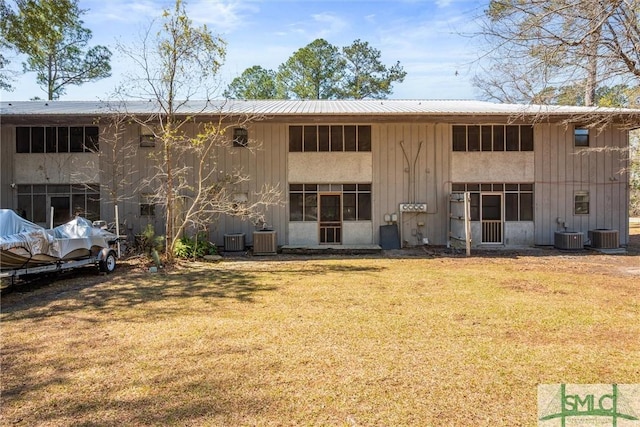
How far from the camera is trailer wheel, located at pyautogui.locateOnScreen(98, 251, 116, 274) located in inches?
393

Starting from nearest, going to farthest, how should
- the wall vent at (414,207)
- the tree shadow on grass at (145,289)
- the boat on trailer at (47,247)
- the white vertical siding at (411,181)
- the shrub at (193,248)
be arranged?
1. the tree shadow on grass at (145,289)
2. the boat on trailer at (47,247)
3. the shrub at (193,248)
4. the wall vent at (414,207)
5. the white vertical siding at (411,181)

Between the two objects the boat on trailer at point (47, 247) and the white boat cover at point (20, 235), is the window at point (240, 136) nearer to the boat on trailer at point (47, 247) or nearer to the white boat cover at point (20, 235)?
the boat on trailer at point (47, 247)

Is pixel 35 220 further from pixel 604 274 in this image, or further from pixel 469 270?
pixel 604 274

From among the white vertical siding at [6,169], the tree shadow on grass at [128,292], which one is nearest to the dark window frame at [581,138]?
the tree shadow on grass at [128,292]

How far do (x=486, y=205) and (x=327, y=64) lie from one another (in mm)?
24497

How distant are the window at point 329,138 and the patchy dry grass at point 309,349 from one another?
729 centimetres

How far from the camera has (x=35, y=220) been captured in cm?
1489

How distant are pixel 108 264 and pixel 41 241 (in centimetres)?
222

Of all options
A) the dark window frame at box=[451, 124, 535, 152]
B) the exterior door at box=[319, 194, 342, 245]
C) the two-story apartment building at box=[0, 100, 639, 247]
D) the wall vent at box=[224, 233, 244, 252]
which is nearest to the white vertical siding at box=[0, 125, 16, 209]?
the two-story apartment building at box=[0, 100, 639, 247]

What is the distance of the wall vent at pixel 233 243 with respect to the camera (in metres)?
14.1

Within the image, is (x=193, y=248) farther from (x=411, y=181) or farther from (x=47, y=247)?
(x=411, y=181)

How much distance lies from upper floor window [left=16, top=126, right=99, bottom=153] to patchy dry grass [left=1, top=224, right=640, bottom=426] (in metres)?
8.03

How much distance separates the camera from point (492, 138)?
15.3 meters

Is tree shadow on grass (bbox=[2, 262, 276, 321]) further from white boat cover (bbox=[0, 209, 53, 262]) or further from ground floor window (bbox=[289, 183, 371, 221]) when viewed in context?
ground floor window (bbox=[289, 183, 371, 221])
